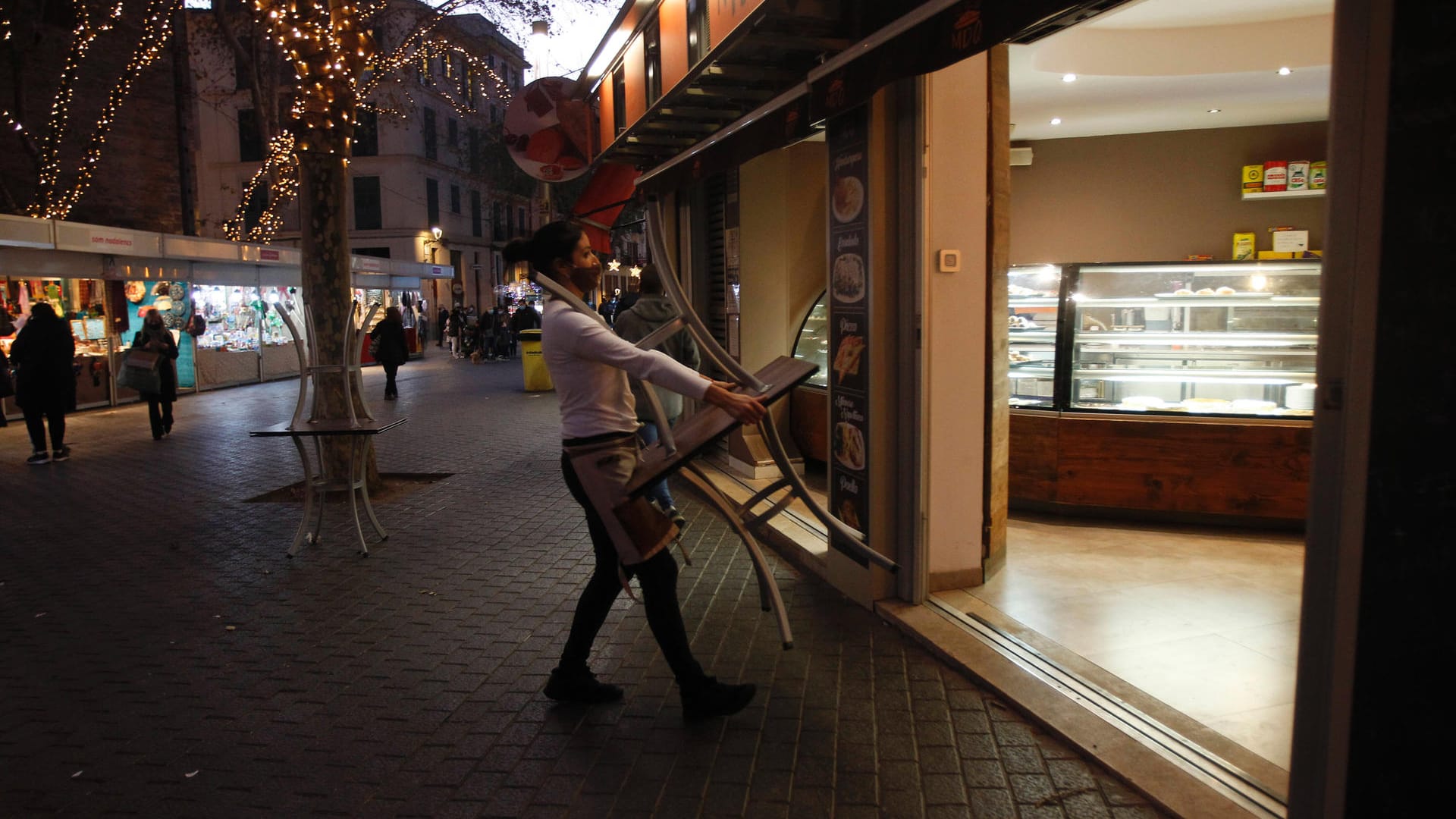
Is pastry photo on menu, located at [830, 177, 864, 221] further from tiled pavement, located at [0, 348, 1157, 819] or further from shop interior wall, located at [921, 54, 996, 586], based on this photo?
tiled pavement, located at [0, 348, 1157, 819]

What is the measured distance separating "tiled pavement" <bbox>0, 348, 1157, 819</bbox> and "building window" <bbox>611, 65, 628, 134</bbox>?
3551 millimetres

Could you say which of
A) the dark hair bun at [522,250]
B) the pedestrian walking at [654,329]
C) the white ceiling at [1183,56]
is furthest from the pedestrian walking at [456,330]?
the dark hair bun at [522,250]

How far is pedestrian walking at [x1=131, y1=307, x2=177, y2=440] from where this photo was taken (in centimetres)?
1166

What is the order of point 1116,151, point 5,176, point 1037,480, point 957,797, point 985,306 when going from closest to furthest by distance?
point 957,797 < point 985,306 < point 1037,480 < point 1116,151 < point 5,176

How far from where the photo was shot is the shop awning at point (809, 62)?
3205 mm

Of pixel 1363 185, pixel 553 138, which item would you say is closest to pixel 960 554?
pixel 1363 185

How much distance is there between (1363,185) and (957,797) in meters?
2.10

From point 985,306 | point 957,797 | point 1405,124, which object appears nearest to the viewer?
point 1405,124

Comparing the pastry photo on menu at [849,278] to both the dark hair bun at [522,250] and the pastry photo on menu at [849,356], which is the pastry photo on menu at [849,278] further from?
the dark hair bun at [522,250]

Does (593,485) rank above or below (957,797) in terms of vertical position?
above

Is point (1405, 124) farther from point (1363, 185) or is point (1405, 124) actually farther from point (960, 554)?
point (960, 554)

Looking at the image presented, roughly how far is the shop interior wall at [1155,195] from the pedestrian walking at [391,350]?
11330 millimetres

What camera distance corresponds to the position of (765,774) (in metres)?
3.24

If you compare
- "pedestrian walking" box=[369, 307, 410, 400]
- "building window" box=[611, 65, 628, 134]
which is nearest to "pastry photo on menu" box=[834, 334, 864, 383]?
"building window" box=[611, 65, 628, 134]
